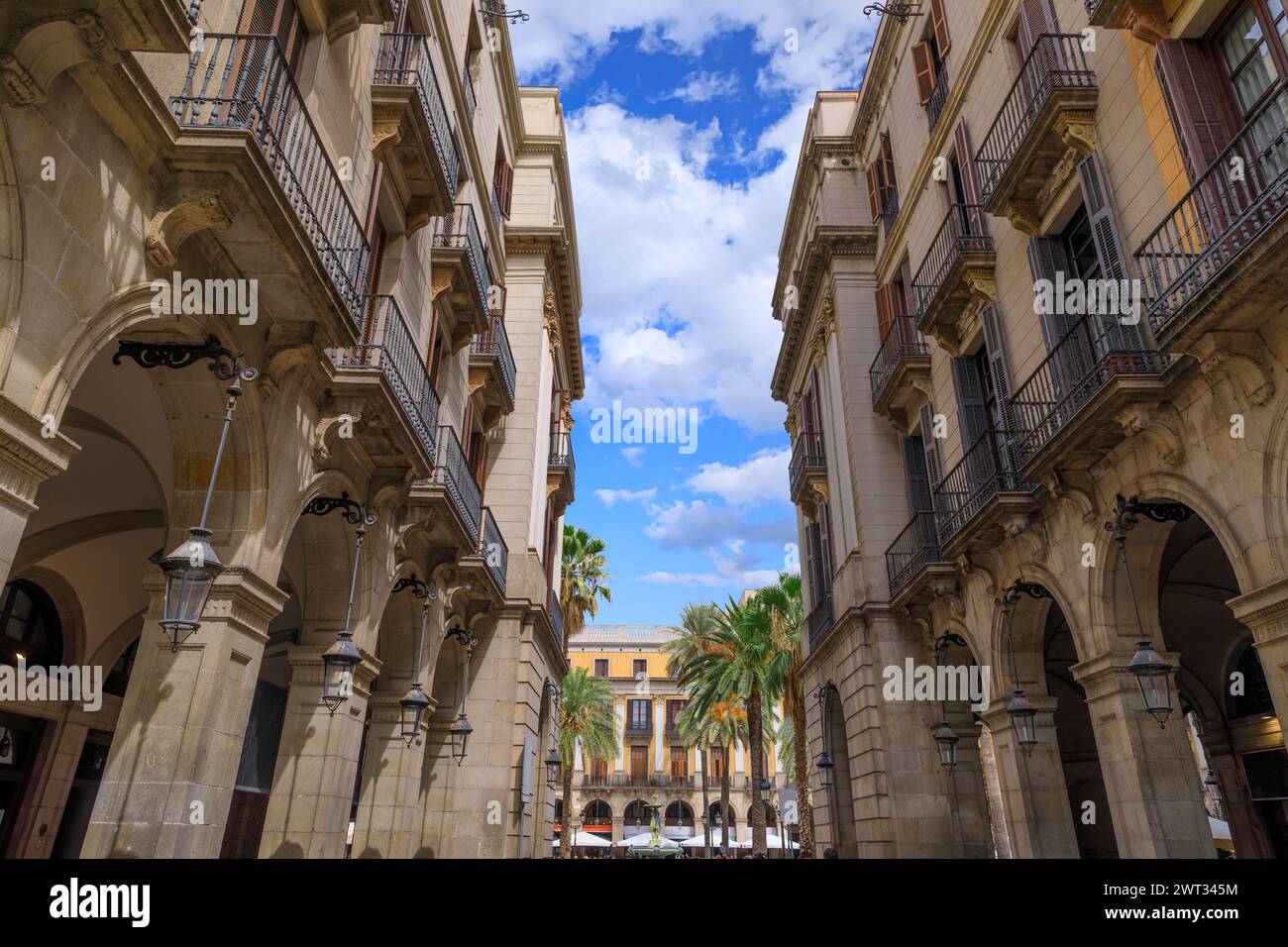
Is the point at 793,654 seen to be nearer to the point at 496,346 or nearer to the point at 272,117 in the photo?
the point at 496,346

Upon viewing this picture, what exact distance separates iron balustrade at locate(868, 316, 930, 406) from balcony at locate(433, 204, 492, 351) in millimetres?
9009

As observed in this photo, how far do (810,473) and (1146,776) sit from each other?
14407 mm

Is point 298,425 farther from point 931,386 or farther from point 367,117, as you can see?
point 931,386

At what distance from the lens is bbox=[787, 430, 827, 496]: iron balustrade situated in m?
23.2

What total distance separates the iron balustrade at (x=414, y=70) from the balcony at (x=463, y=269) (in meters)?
1.69

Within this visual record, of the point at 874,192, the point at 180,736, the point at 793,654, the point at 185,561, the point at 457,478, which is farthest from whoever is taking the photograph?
the point at 793,654

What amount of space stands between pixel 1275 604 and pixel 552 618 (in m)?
17.9

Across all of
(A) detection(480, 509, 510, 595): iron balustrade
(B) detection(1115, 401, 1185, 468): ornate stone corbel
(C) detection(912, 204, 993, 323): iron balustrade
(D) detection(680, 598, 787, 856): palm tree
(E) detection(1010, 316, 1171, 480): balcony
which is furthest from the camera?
(D) detection(680, 598, 787, 856): palm tree

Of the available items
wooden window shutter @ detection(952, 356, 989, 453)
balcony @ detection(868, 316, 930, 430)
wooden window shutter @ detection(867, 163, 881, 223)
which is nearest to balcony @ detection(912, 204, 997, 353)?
wooden window shutter @ detection(952, 356, 989, 453)

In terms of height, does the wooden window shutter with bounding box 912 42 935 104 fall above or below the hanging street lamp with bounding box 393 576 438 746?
above

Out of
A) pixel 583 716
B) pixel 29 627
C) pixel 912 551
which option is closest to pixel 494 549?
pixel 29 627

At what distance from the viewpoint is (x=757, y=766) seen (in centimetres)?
3048

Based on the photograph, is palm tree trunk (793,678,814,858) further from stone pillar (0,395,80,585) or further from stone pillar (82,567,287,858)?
stone pillar (0,395,80,585)
